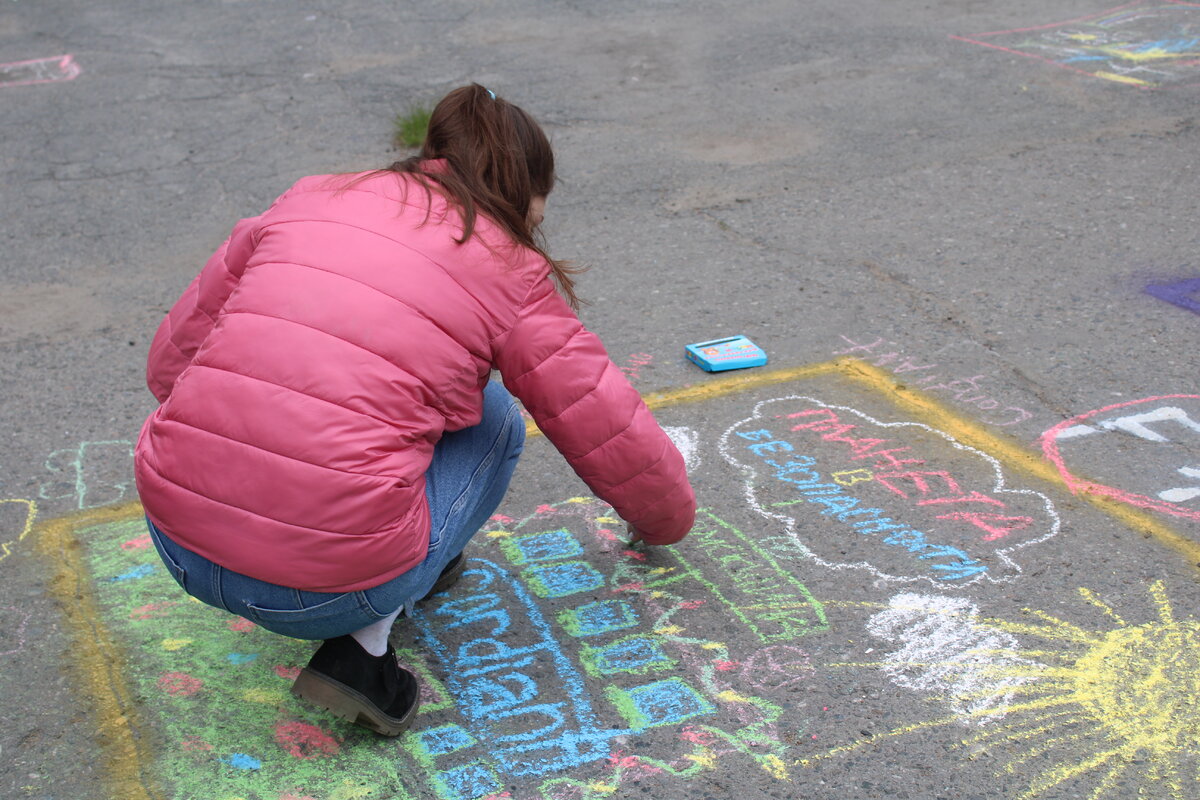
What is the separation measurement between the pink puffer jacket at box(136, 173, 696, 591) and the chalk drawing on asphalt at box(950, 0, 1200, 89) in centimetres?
559

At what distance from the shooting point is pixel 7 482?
3.06 meters

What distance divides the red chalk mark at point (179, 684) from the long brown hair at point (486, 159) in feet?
3.50

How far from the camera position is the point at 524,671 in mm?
2334

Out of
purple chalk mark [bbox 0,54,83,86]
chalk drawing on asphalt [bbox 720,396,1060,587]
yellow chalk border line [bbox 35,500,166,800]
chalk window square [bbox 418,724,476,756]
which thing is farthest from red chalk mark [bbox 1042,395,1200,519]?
purple chalk mark [bbox 0,54,83,86]

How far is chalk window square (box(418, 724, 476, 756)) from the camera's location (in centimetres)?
213

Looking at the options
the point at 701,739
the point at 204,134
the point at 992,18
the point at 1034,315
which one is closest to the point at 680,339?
the point at 1034,315

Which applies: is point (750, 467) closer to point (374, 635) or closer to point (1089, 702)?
point (1089, 702)

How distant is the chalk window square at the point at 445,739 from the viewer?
83.7 inches

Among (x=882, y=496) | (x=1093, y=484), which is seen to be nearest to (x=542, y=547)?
(x=882, y=496)

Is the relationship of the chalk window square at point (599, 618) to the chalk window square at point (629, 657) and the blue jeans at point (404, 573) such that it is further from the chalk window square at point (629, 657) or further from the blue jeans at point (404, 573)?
the blue jeans at point (404, 573)

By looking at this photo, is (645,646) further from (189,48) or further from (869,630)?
(189,48)

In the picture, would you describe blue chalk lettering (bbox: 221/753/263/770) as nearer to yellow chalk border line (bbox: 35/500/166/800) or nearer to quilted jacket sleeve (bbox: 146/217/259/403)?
yellow chalk border line (bbox: 35/500/166/800)

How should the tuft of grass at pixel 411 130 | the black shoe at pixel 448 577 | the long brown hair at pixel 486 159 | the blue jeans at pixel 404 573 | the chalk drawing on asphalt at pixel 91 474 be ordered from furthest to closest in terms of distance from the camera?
the tuft of grass at pixel 411 130 → the chalk drawing on asphalt at pixel 91 474 → the black shoe at pixel 448 577 → the long brown hair at pixel 486 159 → the blue jeans at pixel 404 573

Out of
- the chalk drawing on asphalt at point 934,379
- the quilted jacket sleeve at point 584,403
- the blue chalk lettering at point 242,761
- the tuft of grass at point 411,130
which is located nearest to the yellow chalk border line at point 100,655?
the blue chalk lettering at point 242,761
